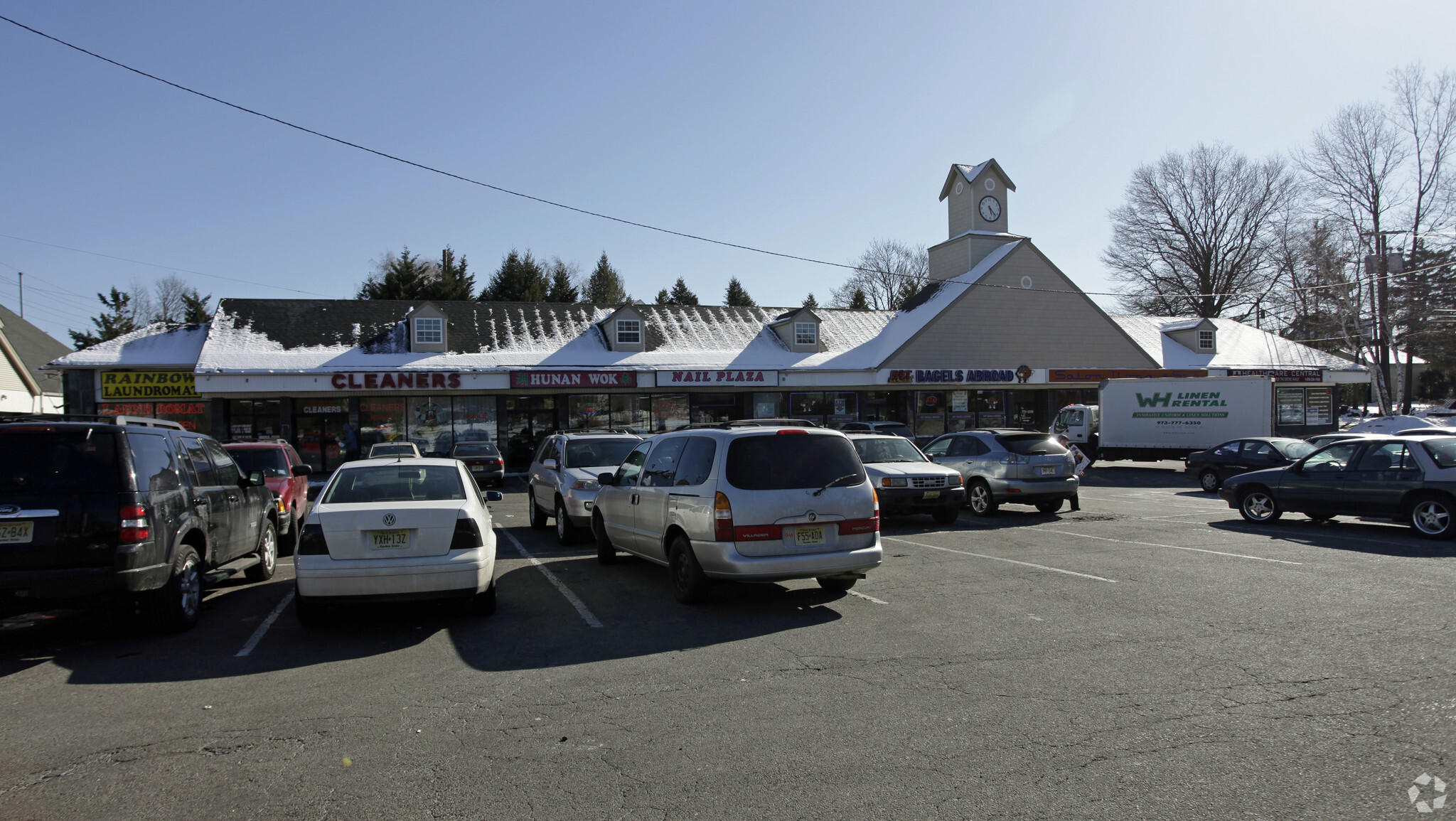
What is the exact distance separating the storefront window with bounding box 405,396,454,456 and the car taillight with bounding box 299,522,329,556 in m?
23.7

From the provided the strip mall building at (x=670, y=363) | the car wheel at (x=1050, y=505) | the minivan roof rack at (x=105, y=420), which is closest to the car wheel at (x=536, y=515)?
the minivan roof rack at (x=105, y=420)

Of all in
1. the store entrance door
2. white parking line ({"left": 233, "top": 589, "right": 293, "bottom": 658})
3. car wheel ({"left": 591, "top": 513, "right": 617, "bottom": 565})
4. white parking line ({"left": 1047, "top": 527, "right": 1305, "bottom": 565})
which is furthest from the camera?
the store entrance door

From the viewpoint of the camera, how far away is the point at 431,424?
3020cm

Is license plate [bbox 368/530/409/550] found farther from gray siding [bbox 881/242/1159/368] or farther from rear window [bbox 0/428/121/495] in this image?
gray siding [bbox 881/242/1159/368]

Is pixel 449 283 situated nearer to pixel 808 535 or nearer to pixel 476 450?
pixel 476 450

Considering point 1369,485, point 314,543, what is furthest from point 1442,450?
point 314,543

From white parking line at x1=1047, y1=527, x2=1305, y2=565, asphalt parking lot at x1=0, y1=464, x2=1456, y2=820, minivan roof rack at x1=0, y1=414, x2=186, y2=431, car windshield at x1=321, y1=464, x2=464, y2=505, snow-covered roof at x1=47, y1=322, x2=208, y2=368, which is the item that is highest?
snow-covered roof at x1=47, y1=322, x2=208, y2=368

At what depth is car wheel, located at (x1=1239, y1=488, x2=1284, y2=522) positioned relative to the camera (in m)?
13.5

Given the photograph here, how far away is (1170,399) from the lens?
2655cm

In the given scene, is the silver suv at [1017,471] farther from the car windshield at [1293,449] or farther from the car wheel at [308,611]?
the car wheel at [308,611]

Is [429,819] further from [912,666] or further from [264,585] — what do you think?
[264,585]

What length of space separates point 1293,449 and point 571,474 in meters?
16.8

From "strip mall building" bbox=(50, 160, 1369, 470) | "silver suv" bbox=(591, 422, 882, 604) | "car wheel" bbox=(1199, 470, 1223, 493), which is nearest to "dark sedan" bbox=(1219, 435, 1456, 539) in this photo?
"car wheel" bbox=(1199, 470, 1223, 493)

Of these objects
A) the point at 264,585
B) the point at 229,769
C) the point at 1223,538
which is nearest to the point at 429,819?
the point at 229,769
